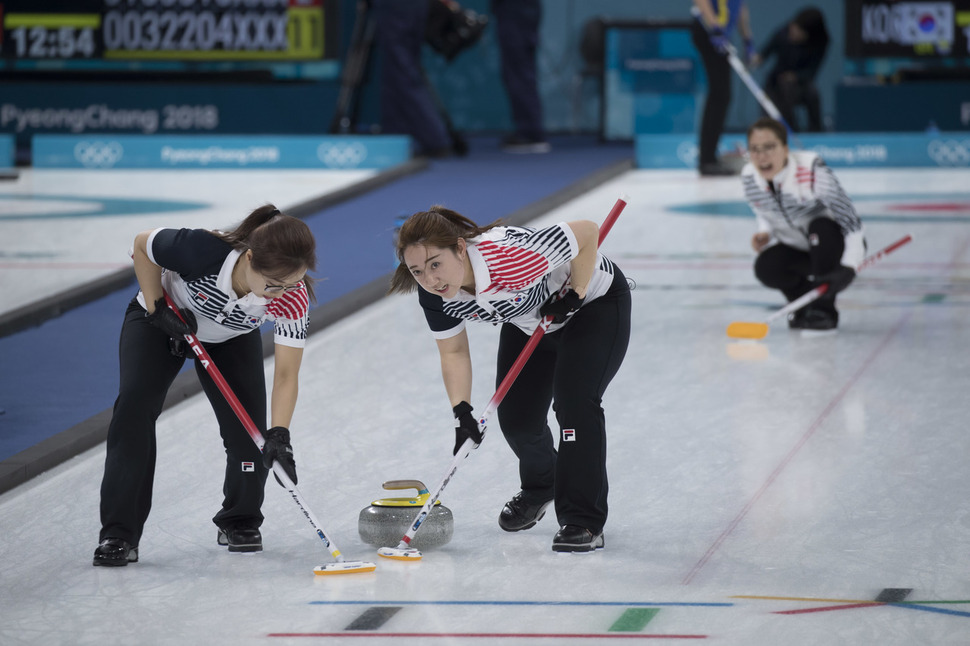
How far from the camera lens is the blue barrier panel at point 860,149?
12.5 metres

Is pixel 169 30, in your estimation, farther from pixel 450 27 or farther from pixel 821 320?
pixel 821 320

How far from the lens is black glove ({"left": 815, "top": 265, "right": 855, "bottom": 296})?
622 centimetres

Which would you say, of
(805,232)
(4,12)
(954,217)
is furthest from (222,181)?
(805,232)

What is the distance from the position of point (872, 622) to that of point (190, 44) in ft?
37.2

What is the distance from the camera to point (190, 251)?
11.4 ft

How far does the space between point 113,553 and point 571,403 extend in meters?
1.16

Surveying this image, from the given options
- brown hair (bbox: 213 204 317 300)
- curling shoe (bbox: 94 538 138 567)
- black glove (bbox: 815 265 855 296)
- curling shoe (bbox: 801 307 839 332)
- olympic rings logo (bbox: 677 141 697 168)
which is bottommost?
olympic rings logo (bbox: 677 141 697 168)

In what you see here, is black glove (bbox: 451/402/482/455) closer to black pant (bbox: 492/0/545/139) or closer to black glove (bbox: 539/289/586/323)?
black glove (bbox: 539/289/586/323)

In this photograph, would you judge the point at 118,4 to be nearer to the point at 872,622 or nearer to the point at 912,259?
the point at 912,259

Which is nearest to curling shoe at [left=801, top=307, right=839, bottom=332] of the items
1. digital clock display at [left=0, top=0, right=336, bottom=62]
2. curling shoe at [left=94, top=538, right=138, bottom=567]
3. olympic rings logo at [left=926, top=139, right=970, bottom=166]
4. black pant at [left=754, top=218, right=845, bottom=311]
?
black pant at [left=754, top=218, right=845, bottom=311]

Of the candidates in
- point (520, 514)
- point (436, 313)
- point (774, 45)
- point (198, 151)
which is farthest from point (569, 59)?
point (436, 313)

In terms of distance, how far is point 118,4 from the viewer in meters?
13.2

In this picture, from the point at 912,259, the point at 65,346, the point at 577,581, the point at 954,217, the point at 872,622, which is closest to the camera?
the point at 872,622

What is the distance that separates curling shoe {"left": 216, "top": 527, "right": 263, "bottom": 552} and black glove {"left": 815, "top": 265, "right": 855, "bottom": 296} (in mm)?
3311
